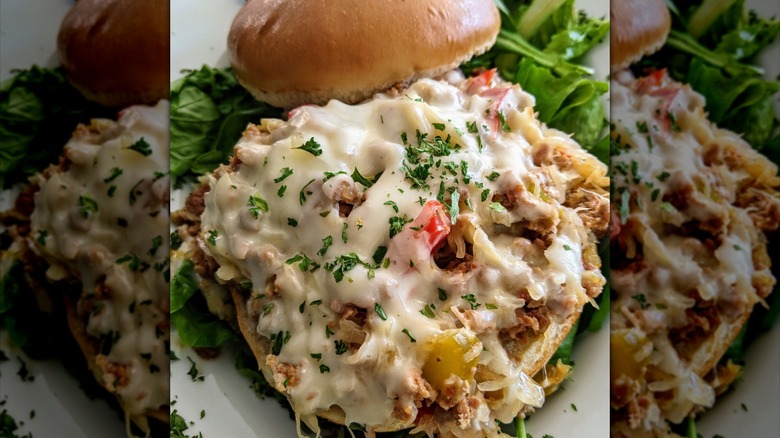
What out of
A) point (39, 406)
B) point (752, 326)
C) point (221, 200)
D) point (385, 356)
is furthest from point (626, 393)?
point (39, 406)

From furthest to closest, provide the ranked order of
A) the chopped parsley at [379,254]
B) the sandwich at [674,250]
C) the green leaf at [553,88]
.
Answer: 1. the green leaf at [553,88]
2. the sandwich at [674,250]
3. the chopped parsley at [379,254]

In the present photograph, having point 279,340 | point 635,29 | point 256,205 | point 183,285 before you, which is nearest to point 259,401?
point 279,340

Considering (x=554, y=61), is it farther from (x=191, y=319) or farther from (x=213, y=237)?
(x=191, y=319)

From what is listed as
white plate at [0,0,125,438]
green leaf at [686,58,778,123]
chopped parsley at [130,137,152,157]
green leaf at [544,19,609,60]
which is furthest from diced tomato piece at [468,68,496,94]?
white plate at [0,0,125,438]

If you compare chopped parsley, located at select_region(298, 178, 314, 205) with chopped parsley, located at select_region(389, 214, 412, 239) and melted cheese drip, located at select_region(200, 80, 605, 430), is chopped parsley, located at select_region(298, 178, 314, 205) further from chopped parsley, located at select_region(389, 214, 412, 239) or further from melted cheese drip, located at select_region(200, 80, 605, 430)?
chopped parsley, located at select_region(389, 214, 412, 239)

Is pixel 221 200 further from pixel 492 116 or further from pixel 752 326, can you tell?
pixel 752 326

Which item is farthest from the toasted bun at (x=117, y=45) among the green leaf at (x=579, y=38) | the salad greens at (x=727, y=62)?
the salad greens at (x=727, y=62)

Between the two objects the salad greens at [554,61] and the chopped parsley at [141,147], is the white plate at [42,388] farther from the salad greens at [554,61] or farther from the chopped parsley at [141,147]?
the salad greens at [554,61]
